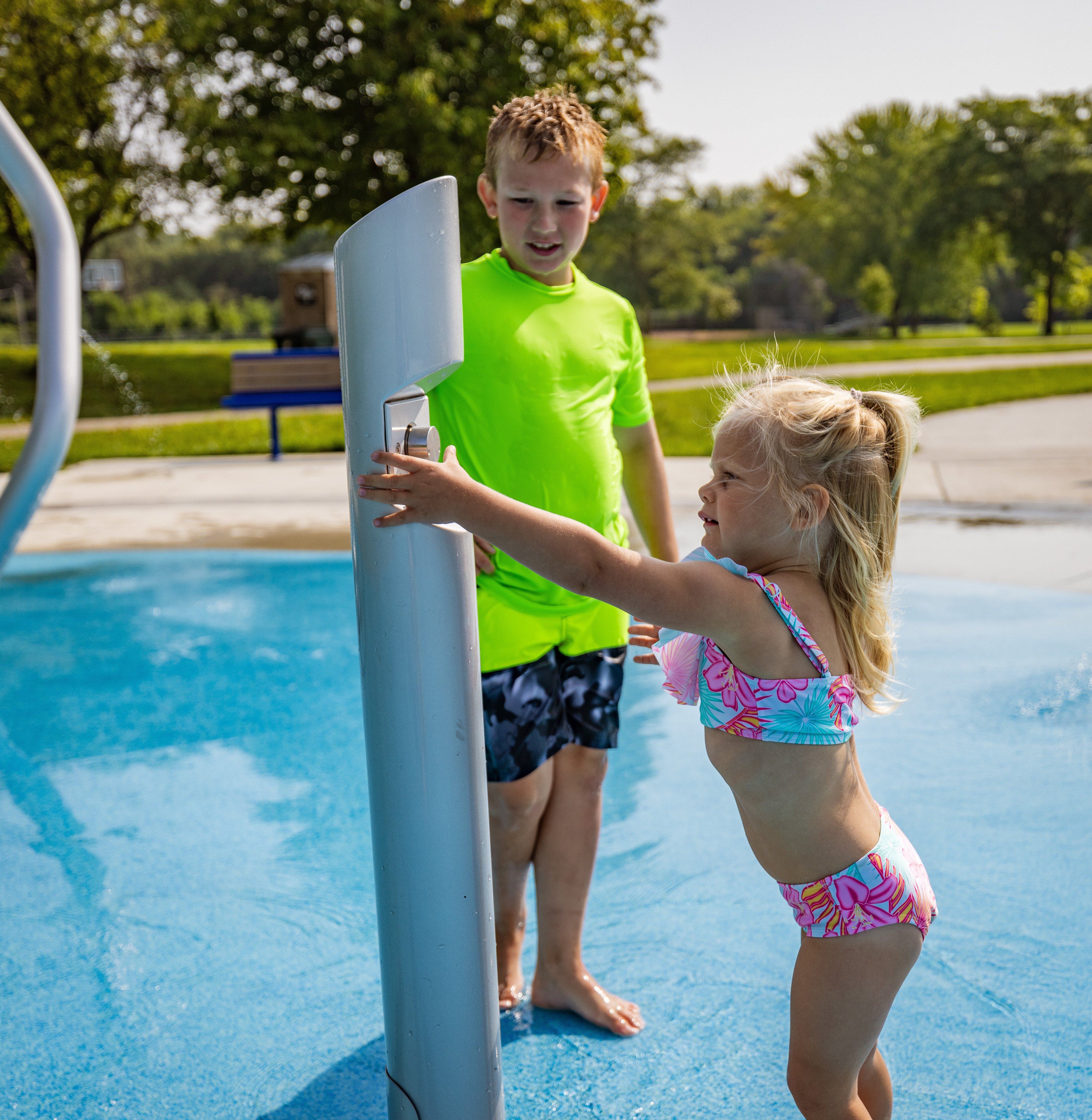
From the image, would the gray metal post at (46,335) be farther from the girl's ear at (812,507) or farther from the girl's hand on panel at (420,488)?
the girl's ear at (812,507)

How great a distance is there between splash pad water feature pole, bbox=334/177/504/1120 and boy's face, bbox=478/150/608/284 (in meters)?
0.59

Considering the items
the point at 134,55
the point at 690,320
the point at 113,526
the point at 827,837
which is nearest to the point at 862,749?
the point at 827,837

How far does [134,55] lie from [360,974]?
796 inches

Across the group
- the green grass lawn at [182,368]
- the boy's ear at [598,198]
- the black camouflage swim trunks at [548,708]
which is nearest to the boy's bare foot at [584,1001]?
the black camouflage swim trunks at [548,708]

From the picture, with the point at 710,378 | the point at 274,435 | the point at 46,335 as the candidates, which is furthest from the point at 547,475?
the point at 710,378

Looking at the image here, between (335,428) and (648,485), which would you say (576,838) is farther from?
(335,428)

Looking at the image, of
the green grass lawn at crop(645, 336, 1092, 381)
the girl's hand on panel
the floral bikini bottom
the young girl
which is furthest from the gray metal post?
the green grass lawn at crop(645, 336, 1092, 381)

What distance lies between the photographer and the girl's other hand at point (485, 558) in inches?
79.2

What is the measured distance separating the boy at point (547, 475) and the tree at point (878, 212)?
4894 cm

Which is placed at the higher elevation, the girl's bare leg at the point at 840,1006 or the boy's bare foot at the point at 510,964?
the girl's bare leg at the point at 840,1006

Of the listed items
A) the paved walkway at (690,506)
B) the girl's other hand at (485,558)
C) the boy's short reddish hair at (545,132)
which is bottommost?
the paved walkway at (690,506)

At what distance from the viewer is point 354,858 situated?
3.12 meters

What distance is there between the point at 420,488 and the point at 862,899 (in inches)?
33.4

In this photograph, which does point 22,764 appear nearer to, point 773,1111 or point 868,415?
point 773,1111
